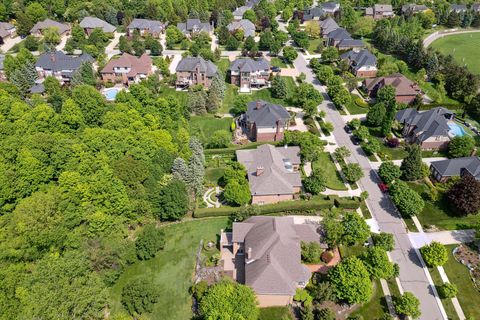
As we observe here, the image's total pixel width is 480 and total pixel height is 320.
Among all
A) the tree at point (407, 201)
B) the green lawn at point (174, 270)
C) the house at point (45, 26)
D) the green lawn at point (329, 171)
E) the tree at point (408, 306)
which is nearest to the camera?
the tree at point (408, 306)

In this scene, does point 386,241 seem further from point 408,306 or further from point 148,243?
point 148,243

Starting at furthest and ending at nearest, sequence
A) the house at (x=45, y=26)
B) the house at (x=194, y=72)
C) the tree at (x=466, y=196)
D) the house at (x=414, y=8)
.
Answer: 1. the house at (x=414, y=8)
2. the house at (x=45, y=26)
3. the house at (x=194, y=72)
4. the tree at (x=466, y=196)

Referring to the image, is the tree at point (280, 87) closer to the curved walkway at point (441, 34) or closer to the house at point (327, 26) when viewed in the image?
the house at point (327, 26)

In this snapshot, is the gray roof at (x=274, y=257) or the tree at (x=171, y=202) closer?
the gray roof at (x=274, y=257)

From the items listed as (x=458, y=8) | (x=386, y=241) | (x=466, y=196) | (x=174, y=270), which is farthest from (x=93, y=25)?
(x=458, y=8)

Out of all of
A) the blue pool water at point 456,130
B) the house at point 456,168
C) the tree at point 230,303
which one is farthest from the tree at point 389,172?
the tree at point 230,303

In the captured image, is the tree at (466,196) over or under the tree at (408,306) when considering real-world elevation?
over
